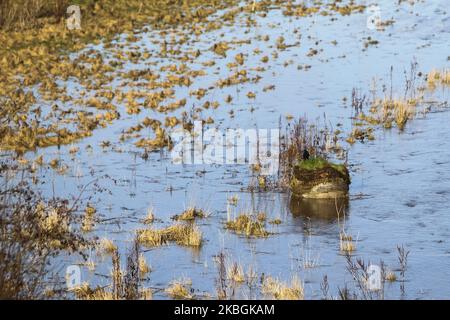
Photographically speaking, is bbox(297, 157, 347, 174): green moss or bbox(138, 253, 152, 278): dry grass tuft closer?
bbox(138, 253, 152, 278): dry grass tuft

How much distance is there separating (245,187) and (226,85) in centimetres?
1117

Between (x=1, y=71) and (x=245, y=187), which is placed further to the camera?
(x=1, y=71)

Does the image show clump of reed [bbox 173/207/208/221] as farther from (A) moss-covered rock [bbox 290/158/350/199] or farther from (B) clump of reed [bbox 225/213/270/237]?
(A) moss-covered rock [bbox 290/158/350/199]

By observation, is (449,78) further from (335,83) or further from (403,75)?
(335,83)

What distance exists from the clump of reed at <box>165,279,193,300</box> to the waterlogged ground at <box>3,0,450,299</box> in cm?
15

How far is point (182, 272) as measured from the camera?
14633 mm

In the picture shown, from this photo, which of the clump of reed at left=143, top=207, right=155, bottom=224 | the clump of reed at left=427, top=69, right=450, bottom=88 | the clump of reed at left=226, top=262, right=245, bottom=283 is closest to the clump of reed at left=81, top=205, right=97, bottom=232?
the clump of reed at left=143, top=207, right=155, bottom=224

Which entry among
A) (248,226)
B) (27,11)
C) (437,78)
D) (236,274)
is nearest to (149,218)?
(248,226)

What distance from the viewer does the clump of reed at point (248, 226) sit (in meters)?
16.8

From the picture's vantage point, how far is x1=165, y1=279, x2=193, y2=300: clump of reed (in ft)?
43.7


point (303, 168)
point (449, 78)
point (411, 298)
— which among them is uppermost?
point (449, 78)

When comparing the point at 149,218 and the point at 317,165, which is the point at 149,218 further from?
the point at 317,165
